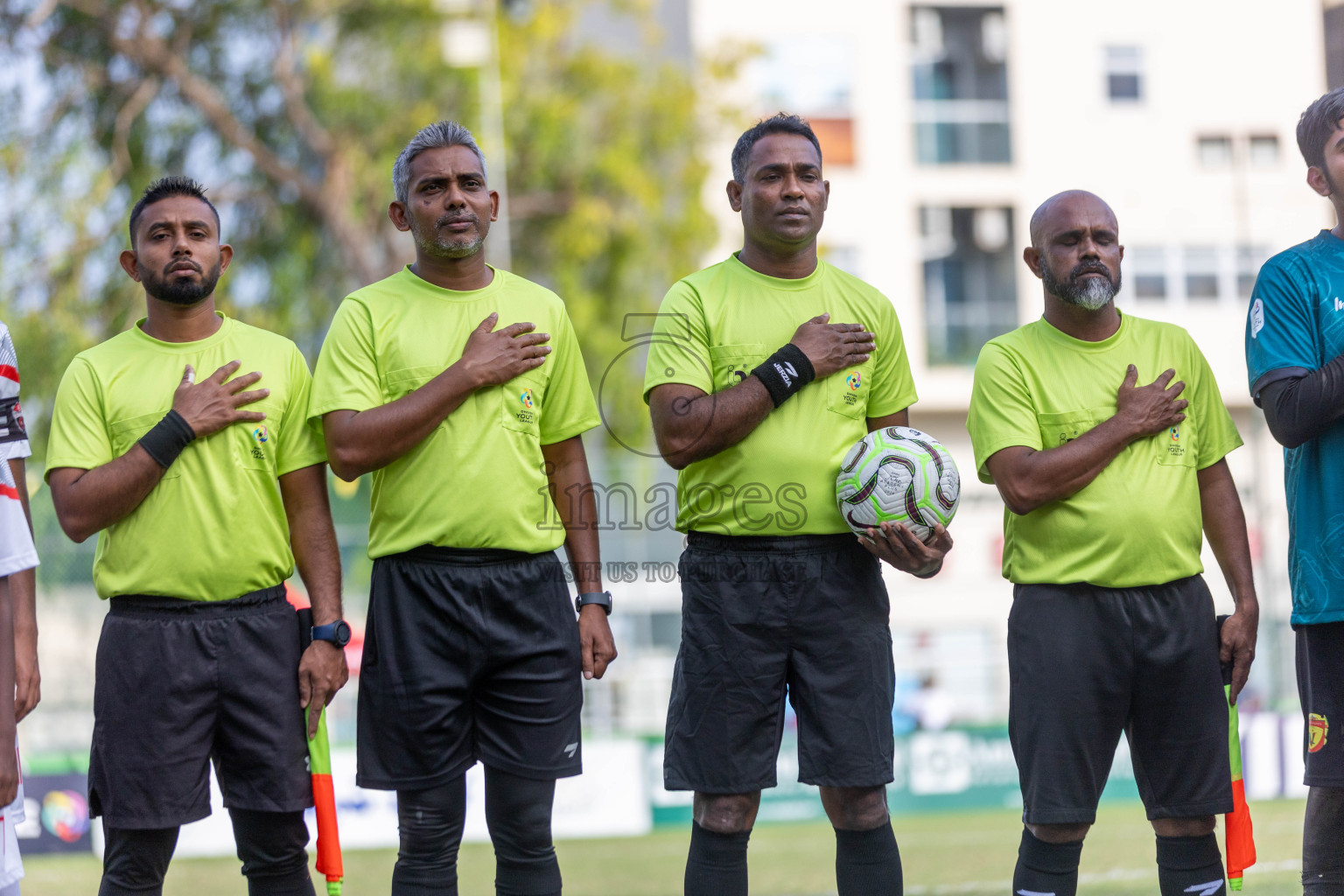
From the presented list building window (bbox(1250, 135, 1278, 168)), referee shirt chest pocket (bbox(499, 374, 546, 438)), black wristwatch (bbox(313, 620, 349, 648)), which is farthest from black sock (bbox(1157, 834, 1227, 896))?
building window (bbox(1250, 135, 1278, 168))

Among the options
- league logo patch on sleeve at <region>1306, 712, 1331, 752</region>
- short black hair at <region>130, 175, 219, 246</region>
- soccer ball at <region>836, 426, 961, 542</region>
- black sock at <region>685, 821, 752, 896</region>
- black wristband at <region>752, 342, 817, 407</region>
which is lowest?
black sock at <region>685, 821, 752, 896</region>

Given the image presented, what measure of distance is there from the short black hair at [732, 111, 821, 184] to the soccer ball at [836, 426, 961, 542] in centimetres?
93

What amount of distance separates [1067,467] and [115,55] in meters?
15.1

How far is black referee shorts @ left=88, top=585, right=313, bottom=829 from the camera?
12.9 ft

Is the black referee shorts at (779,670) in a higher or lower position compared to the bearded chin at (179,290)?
lower

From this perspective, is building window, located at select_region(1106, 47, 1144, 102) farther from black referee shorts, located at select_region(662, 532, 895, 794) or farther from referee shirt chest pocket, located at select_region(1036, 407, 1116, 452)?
black referee shorts, located at select_region(662, 532, 895, 794)

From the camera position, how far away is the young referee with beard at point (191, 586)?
395 cm

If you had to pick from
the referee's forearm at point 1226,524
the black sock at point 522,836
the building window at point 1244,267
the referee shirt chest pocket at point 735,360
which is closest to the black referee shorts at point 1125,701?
the referee's forearm at point 1226,524

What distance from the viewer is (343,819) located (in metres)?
11.4

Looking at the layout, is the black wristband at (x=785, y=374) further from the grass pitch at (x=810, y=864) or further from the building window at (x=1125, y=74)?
the building window at (x=1125, y=74)

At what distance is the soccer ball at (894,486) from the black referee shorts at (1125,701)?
494 mm

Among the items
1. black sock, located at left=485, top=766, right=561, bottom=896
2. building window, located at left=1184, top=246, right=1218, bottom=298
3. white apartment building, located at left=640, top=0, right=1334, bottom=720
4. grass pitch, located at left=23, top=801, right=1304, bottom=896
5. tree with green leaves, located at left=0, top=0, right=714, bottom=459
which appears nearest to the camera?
black sock, located at left=485, top=766, right=561, bottom=896

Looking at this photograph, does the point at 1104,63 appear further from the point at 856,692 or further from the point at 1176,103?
the point at 856,692

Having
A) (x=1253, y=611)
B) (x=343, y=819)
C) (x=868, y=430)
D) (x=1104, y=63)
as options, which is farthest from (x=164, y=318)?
(x=1104, y=63)
